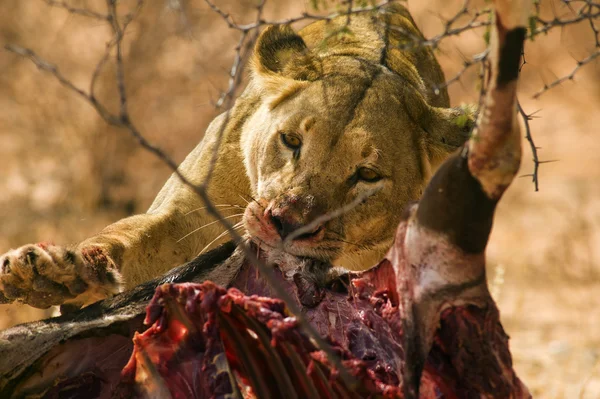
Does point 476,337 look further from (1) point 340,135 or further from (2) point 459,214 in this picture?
(1) point 340,135

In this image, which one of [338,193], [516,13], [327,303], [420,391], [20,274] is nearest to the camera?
[516,13]

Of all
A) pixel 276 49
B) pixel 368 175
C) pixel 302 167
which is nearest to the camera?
pixel 302 167

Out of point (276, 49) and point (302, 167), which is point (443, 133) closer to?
point (302, 167)

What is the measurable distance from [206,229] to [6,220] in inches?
179

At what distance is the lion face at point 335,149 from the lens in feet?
11.1

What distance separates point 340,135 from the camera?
3686mm

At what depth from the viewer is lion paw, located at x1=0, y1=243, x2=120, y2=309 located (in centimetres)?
298

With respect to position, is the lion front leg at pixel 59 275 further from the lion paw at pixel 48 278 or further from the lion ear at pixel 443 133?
the lion ear at pixel 443 133

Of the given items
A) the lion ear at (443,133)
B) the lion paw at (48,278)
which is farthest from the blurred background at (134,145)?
the lion paw at (48,278)

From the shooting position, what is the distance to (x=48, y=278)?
3.02 meters

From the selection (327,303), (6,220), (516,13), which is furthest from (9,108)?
(516,13)

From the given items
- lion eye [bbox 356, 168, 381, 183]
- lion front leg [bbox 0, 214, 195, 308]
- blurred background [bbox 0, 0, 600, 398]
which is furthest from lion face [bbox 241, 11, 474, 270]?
blurred background [bbox 0, 0, 600, 398]

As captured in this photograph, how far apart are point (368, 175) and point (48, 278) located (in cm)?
139

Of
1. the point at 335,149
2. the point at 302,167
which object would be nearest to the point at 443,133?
the point at 335,149
